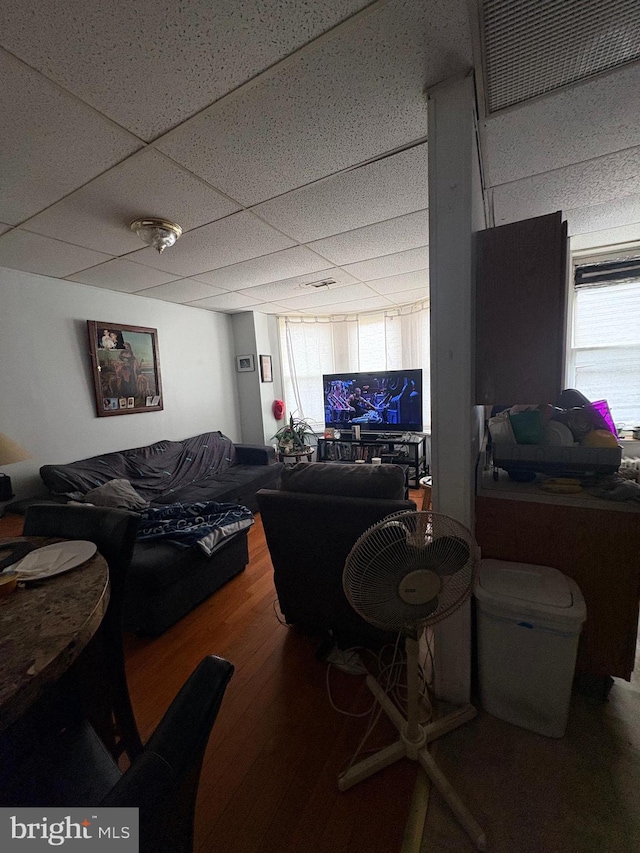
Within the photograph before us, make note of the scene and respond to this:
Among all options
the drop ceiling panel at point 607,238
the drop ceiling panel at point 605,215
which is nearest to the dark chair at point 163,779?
the drop ceiling panel at point 605,215

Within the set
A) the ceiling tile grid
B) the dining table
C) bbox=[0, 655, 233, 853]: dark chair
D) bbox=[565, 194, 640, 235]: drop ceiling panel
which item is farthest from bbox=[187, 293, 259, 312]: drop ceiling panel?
bbox=[0, 655, 233, 853]: dark chair

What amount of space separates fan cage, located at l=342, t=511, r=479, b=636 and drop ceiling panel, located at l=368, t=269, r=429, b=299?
2817mm

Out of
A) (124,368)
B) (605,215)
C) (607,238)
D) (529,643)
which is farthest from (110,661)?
(607,238)

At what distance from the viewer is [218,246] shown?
7.73 feet

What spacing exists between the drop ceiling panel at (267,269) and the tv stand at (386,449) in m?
2.15

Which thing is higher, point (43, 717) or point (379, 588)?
point (379, 588)

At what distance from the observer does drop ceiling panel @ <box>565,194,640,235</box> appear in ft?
6.89

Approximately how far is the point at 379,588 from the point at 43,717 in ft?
→ 3.21

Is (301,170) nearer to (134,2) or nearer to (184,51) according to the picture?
Result: (184,51)

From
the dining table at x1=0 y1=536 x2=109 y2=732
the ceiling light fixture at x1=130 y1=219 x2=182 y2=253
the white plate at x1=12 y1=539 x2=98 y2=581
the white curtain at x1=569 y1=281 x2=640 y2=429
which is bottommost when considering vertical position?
the dining table at x1=0 y1=536 x2=109 y2=732

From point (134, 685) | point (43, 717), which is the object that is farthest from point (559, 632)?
point (134, 685)

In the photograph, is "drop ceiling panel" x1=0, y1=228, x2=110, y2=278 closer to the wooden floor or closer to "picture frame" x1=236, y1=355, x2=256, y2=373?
"picture frame" x1=236, y1=355, x2=256, y2=373

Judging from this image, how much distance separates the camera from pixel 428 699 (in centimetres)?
139

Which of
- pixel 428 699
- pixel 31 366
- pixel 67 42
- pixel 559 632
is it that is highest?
pixel 67 42
